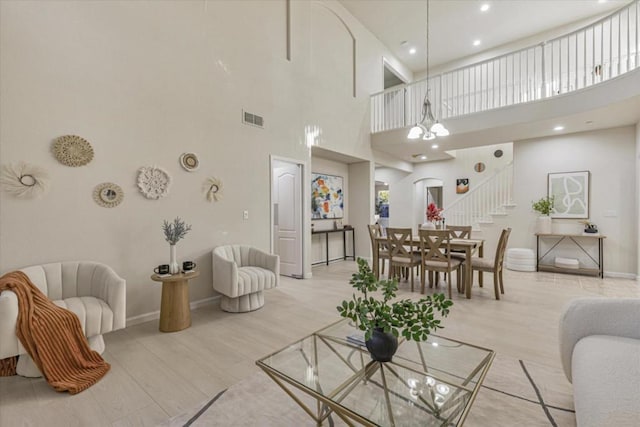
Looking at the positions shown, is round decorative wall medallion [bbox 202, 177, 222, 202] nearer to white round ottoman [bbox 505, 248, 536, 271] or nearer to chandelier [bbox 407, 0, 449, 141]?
chandelier [bbox 407, 0, 449, 141]

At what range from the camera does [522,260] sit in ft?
19.3

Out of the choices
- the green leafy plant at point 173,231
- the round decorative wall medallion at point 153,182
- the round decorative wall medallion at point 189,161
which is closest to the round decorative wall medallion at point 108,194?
the round decorative wall medallion at point 153,182

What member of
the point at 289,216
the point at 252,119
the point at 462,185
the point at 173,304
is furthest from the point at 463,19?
the point at 173,304

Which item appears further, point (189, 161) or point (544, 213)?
point (544, 213)

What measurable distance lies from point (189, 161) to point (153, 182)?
1.65 feet

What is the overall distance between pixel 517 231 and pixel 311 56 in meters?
5.78

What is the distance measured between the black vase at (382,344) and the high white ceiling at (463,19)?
6.82 meters

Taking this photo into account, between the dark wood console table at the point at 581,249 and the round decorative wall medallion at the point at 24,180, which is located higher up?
the round decorative wall medallion at the point at 24,180

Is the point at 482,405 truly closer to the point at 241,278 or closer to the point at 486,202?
the point at 241,278

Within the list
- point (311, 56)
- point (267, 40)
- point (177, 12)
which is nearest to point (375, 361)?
point (177, 12)

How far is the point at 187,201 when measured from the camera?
11.8ft

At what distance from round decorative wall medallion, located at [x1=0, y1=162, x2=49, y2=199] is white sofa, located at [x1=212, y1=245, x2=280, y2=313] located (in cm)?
175

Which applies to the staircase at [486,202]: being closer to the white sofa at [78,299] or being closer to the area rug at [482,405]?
the area rug at [482,405]

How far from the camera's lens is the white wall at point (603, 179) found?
17.6 ft
